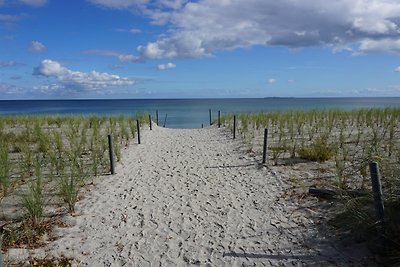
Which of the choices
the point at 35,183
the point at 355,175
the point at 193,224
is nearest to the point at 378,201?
the point at 193,224

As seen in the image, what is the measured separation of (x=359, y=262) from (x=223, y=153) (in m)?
6.21

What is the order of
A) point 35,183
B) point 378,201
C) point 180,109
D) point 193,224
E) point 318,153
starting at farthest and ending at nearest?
point 180,109 → point 318,153 → point 35,183 → point 193,224 → point 378,201

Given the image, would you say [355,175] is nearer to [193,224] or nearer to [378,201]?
[378,201]

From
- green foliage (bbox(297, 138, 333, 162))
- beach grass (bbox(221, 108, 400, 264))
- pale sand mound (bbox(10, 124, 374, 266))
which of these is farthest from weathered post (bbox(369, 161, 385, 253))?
green foliage (bbox(297, 138, 333, 162))

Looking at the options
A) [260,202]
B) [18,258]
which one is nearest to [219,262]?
[260,202]

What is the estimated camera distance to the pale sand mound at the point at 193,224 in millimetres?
3664

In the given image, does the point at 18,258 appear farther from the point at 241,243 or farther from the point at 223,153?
the point at 223,153

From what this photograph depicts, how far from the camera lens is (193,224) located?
4.53 meters

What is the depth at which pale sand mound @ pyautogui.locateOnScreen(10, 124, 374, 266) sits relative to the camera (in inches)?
144

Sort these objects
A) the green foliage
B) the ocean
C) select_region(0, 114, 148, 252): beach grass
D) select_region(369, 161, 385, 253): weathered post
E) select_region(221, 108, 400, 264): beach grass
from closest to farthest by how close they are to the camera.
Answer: select_region(369, 161, 385, 253): weathered post → select_region(221, 108, 400, 264): beach grass → select_region(0, 114, 148, 252): beach grass → the green foliage → the ocean

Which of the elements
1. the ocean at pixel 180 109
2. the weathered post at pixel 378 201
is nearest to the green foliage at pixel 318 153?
the weathered post at pixel 378 201

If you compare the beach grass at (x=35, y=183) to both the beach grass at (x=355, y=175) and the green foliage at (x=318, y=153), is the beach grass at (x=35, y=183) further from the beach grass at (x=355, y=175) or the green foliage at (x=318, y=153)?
the green foliage at (x=318, y=153)

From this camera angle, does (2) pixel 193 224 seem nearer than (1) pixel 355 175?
Yes

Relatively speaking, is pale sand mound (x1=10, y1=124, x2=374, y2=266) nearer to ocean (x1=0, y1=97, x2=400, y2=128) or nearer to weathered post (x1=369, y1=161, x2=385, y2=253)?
weathered post (x1=369, y1=161, x2=385, y2=253)
